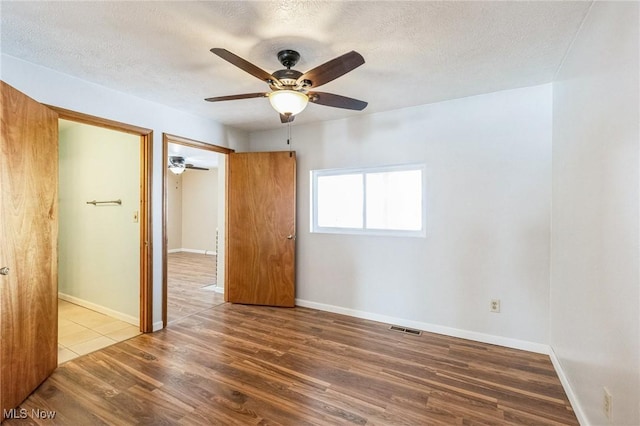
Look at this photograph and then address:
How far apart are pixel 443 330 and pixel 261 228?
244 cm

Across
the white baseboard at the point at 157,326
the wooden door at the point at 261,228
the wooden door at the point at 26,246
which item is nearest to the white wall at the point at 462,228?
the wooden door at the point at 261,228

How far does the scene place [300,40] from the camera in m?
1.90

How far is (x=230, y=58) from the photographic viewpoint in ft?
5.14

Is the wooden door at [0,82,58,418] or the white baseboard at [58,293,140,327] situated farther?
the white baseboard at [58,293,140,327]

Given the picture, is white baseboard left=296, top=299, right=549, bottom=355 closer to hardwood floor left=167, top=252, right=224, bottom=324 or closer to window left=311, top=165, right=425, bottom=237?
window left=311, top=165, right=425, bottom=237

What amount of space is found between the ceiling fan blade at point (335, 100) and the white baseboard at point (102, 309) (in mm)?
2997

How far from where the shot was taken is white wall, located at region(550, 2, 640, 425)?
1.22 m

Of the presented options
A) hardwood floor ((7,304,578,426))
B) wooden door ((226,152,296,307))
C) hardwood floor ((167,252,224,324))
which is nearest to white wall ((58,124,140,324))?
hardwood floor ((167,252,224,324))

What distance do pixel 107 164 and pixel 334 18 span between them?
324cm

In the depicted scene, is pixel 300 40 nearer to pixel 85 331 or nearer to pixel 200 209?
pixel 85 331

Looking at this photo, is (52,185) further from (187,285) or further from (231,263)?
(187,285)

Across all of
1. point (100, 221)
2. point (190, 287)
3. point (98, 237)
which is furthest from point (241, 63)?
point (190, 287)

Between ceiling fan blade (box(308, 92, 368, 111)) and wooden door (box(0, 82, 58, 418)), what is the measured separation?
187 cm

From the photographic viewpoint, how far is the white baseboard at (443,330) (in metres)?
2.64
